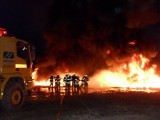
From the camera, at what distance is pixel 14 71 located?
562 inches

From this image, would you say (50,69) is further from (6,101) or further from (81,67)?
(6,101)

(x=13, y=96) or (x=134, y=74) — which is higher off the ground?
(x=134, y=74)

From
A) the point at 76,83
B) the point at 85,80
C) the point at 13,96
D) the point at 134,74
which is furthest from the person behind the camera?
the point at 134,74

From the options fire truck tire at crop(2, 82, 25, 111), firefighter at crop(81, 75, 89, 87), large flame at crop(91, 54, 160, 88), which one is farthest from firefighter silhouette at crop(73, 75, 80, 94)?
large flame at crop(91, 54, 160, 88)

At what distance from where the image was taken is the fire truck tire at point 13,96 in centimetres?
1367

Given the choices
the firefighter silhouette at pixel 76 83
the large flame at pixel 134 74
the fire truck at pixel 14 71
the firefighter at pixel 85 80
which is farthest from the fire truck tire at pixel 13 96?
the large flame at pixel 134 74

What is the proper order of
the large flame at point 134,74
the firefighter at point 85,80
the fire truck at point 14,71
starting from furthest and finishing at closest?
the large flame at point 134,74 < the firefighter at point 85,80 < the fire truck at point 14,71

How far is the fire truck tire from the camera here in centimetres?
1367

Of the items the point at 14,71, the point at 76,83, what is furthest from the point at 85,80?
the point at 14,71

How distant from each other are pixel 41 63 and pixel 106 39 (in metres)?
7.03

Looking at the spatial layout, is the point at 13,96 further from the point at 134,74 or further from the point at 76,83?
the point at 134,74

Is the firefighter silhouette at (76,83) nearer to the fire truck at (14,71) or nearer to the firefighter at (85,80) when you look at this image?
the firefighter at (85,80)

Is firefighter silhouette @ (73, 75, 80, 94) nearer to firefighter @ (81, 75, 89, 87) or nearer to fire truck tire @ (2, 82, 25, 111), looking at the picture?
firefighter @ (81, 75, 89, 87)

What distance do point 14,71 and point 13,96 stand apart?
104 centimetres
